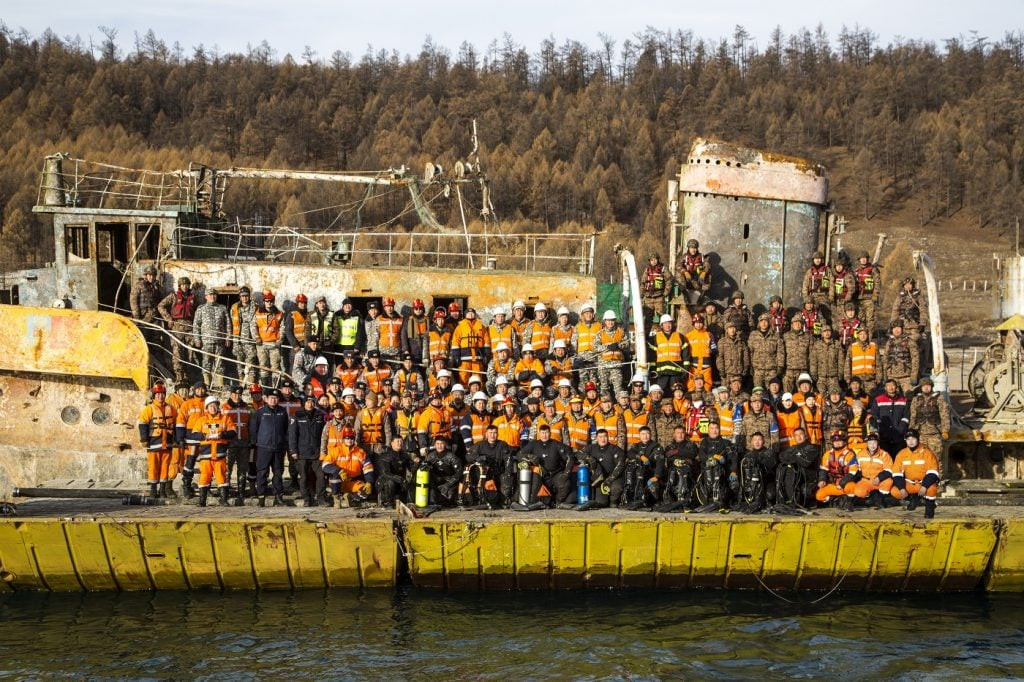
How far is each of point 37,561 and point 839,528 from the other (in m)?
10.1

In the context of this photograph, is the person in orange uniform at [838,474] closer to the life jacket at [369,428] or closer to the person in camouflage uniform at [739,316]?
the person in camouflage uniform at [739,316]

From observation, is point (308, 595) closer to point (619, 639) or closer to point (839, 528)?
point (619, 639)

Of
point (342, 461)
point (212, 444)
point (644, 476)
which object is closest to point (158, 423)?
point (212, 444)

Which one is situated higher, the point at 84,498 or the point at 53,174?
the point at 53,174

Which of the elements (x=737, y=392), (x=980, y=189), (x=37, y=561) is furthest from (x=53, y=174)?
(x=980, y=189)

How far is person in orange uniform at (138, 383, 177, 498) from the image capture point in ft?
47.1

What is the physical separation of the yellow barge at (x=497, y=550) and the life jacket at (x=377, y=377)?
2487mm

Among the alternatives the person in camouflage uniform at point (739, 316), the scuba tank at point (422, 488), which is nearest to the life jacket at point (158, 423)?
the scuba tank at point (422, 488)

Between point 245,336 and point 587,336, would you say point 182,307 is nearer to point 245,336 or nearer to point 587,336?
point 245,336

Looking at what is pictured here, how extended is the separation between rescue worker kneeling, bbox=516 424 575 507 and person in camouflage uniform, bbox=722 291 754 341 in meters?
3.86

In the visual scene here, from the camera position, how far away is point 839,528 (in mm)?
13391

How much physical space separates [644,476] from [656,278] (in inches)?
156

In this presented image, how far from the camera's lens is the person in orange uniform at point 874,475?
14.1 metres

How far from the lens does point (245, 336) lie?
53.5 feet
